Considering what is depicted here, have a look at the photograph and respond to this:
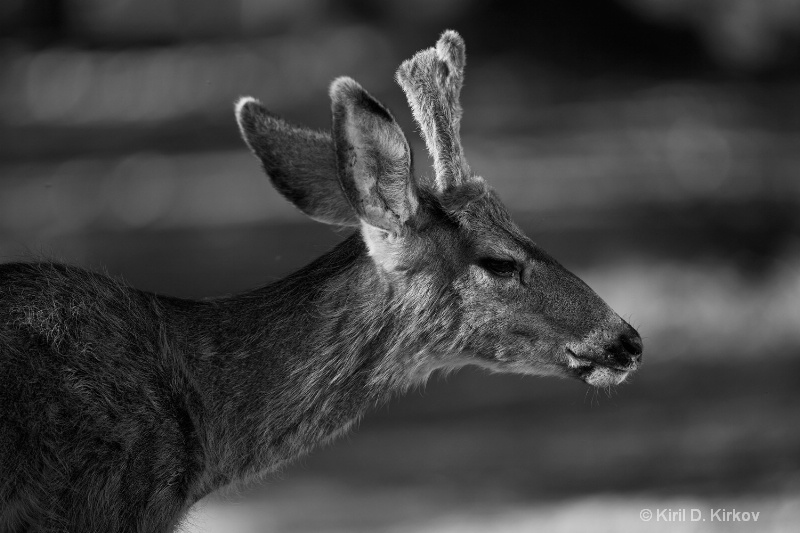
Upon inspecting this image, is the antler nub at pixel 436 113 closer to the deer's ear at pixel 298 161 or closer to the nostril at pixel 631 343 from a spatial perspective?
the deer's ear at pixel 298 161

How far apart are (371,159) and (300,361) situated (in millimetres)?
729

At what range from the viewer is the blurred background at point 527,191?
652 centimetres

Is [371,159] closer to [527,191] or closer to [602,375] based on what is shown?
[602,375]

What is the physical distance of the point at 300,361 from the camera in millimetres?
3605

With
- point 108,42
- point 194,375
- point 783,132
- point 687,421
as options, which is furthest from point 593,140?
point 194,375

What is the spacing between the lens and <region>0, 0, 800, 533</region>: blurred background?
6.52 m

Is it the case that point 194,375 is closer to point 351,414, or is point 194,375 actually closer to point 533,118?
point 351,414

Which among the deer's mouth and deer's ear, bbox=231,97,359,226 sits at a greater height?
deer's ear, bbox=231,97,359,226

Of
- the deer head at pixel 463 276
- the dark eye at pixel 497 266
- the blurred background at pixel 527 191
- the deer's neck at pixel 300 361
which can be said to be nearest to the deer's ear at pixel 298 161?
the deer head at pixel 463 276

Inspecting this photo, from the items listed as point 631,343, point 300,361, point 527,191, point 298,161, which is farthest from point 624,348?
point 527,191

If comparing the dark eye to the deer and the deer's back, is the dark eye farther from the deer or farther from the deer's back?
the deer's back

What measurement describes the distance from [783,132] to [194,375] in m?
5.13

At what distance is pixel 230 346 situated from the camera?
3.62 m

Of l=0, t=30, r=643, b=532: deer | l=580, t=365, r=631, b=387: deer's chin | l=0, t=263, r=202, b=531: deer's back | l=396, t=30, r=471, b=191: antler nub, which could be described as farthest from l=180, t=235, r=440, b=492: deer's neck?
l=580, t=365, r=631, b=387: deer's chin
